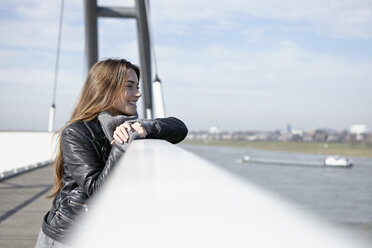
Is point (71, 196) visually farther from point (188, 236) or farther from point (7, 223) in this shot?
point (7, 223)

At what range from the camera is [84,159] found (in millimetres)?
1097

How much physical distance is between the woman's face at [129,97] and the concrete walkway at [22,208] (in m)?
1.73

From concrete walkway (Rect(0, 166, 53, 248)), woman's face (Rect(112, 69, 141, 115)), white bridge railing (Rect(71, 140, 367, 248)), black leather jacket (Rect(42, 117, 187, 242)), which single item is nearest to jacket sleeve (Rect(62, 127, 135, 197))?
black leather jacket (Rect(42, 117, 187, 242))

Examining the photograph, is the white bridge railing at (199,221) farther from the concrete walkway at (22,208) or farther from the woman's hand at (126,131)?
the concrete walkway at (22,208)

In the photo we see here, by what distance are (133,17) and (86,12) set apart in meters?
0.66

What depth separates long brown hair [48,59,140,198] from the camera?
1215mm

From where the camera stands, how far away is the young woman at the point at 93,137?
1.09 meters

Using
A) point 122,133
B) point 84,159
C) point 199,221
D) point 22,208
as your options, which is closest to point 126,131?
point 122,133

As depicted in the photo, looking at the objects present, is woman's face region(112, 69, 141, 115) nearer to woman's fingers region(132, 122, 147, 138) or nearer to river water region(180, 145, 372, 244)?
woman's fingers region(132, 122, 147, 138)

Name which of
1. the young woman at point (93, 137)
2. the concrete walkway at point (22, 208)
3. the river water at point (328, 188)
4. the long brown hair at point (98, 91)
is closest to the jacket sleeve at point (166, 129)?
the young woman at point (93, 137)

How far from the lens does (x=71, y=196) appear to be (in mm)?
1116

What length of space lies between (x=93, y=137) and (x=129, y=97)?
0.62ft

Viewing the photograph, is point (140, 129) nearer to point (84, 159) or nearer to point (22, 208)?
point (84, 159)

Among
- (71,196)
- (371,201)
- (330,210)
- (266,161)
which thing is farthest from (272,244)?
(266,161)
